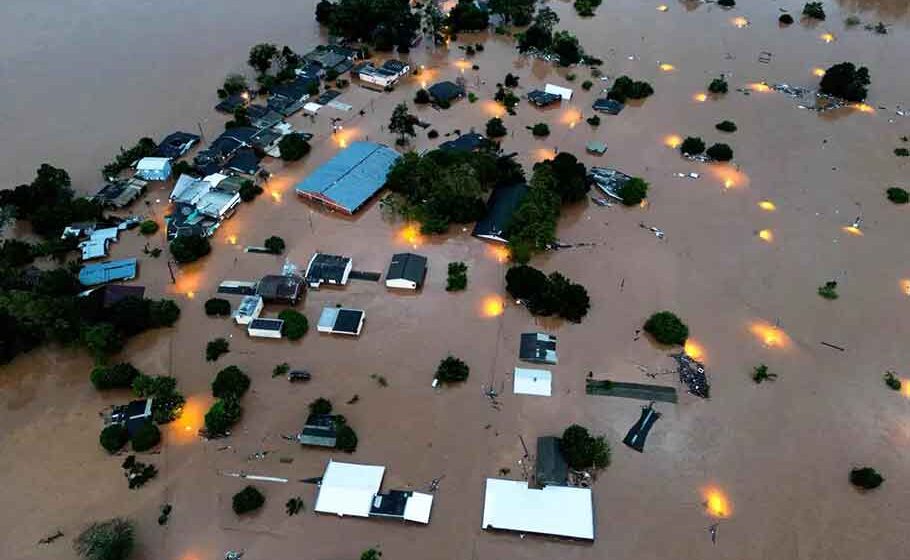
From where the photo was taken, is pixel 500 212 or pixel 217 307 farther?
pixel 500 212

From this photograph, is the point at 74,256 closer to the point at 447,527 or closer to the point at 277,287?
the point at 277,287

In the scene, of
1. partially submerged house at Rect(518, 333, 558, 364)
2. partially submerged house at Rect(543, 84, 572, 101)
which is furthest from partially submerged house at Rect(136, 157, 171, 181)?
partially submerged house at Rect(543, 84, 572, 101)

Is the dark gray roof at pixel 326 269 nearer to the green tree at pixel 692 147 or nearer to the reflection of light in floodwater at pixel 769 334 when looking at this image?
the reflection of light in floodwater at pixel 769 334

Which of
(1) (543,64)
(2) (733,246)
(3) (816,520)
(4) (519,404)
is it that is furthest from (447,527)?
(1) (543,64)

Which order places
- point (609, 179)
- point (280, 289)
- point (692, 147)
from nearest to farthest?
point (280, 289)
point (609, 179)
point (692, 147)

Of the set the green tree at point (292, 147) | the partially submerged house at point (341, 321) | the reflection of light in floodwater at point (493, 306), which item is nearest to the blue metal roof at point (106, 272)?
the partially submerged house at point (341, 321)

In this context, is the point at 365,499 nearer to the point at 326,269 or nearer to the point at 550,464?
the point at 550,464

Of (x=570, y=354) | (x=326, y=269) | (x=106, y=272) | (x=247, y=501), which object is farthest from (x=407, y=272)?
(x=106, y=272)
